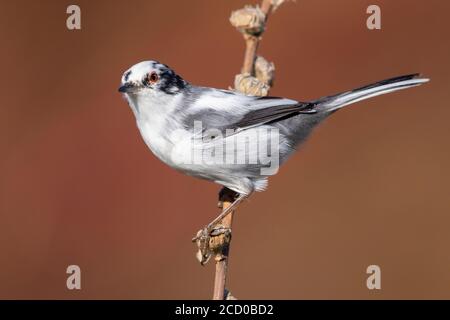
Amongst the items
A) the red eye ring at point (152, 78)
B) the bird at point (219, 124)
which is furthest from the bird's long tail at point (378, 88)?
the red eye ring at point (152, 78)

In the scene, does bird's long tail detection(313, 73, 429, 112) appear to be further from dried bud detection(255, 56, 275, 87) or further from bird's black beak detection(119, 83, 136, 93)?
bird's black beak detection(119, 83, 136, 93)

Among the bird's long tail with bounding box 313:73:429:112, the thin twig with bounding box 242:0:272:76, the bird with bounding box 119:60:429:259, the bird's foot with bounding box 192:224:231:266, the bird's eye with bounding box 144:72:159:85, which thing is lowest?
the bird's foot with bounding box 192:224:231:266

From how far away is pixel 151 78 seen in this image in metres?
2.39

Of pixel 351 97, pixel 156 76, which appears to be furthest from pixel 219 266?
pixel 351 97

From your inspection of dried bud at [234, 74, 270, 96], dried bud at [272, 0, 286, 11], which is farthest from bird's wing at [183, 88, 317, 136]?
dried bud at [272, 0, 286, 11]

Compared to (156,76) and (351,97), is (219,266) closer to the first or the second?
(156,76)

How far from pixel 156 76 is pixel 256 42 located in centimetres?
62

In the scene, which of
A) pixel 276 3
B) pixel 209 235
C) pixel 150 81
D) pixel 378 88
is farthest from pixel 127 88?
pixel 378 88

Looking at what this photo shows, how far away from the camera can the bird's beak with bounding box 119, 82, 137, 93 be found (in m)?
Result: 2.29

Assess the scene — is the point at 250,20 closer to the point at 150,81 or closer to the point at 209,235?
the point at 150,81

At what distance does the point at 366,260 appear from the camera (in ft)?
14.5

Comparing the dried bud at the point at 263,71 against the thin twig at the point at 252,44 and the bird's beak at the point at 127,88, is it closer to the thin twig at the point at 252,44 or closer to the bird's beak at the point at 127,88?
the thin twig at the point at 252,44

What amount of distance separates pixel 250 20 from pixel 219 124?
53cm

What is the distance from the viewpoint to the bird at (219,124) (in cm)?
243
